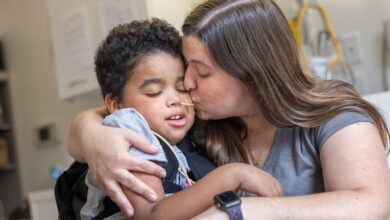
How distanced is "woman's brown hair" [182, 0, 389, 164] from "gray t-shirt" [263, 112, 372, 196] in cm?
6

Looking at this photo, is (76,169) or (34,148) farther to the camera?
(34,148)

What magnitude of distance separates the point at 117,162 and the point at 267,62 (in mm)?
406

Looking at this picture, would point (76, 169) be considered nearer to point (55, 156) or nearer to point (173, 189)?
point (173, 189)

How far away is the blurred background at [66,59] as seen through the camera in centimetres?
214

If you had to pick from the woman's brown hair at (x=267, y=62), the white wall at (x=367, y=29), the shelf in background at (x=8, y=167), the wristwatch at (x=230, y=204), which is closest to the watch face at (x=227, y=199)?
the wristwatch at (x=230, y=204)

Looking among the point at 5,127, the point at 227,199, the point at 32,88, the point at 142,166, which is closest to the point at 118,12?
the point at 142,166

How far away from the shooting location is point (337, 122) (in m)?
1.03

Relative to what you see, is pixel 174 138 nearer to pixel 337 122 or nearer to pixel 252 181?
pixel 252 181

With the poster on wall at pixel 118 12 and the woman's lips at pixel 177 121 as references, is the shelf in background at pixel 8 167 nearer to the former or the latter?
the poster on wall at pixel 118 12

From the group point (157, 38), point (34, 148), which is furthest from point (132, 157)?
point (34, 148)

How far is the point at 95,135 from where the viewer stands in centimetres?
107

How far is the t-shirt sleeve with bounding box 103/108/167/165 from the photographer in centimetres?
98

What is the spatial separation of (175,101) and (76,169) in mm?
359

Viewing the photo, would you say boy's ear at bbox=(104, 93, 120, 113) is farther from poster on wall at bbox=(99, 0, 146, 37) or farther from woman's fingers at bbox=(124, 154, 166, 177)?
poster on wall at bbox=(99, 0, 146, 37)
